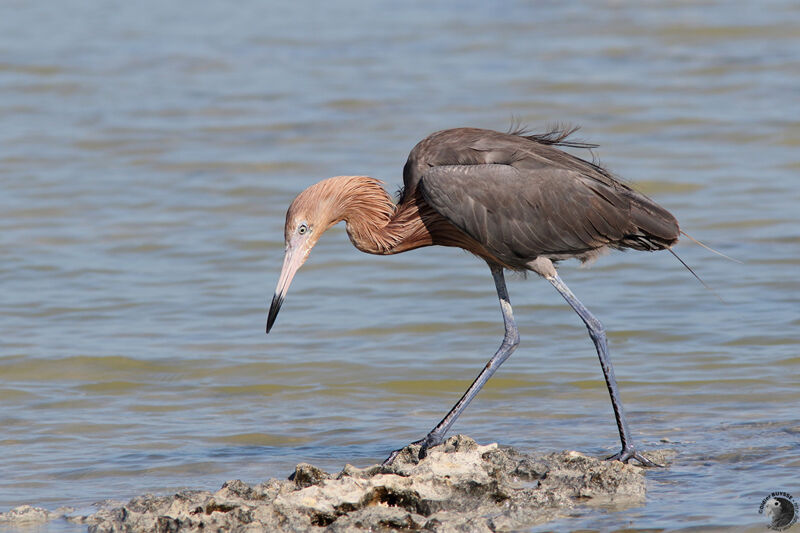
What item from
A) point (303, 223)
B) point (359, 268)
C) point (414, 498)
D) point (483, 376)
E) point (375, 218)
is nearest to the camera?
point (414, 498)

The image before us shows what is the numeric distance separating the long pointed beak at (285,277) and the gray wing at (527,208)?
78 centimetres

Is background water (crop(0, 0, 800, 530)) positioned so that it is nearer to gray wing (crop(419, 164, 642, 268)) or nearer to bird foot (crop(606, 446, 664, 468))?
bird foot (crop(606, 446, 664, 468))

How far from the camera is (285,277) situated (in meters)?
6.51

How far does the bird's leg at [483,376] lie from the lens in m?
6.32

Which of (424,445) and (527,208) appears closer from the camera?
(424,445)

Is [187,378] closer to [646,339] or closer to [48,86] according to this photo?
[646,339]

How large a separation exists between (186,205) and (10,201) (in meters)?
1.90

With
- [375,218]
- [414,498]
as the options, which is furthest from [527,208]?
[414,498]

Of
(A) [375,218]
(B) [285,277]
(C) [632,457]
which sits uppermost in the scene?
(A) [375,218]

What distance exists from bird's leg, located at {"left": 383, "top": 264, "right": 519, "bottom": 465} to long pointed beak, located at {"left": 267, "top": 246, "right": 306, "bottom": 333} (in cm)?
98

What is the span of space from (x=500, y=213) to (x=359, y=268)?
14.1 ft

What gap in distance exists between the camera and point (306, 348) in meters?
8.77

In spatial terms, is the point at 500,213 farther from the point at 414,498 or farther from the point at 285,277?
the point at 414,498

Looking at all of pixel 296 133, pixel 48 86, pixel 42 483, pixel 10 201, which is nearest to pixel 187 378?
pixel 42 483
